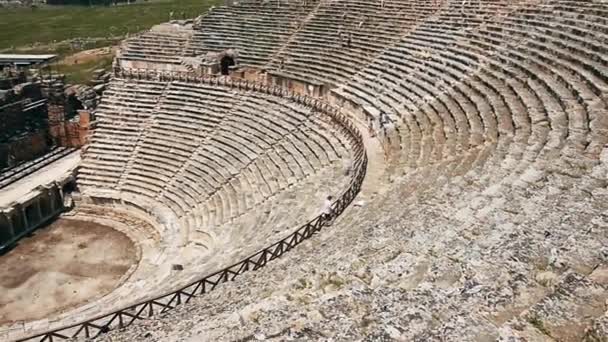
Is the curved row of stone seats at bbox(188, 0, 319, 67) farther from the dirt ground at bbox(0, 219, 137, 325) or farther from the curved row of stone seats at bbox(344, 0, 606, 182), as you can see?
the dirt ground at bbox(0, 219, 137, 325)

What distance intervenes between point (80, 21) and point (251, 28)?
3888 cm

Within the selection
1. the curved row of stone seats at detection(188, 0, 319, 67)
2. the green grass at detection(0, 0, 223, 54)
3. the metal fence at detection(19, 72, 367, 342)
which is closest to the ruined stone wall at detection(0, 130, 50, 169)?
the curved row of stone seats at detection(188, 0, 319, 67)

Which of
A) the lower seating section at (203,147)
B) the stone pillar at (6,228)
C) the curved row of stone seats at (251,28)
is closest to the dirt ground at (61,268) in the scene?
the stone pillar at (6,228)

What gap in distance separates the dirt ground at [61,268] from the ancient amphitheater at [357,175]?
69 cm

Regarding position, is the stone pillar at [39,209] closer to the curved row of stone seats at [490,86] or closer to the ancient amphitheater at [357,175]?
the ancient amphitheater at [357,175]

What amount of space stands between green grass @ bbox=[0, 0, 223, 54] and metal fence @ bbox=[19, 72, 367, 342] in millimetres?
31499

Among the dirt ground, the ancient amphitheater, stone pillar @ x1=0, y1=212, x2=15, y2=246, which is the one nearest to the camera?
the ancient amphitheater

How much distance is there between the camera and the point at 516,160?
10.0 meters

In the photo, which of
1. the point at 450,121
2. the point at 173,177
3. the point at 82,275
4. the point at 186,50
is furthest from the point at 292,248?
the point at 186,50

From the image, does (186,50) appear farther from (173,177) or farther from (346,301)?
(346,301)

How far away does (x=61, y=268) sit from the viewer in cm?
1962

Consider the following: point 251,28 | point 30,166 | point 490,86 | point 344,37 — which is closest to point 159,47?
point 251,28

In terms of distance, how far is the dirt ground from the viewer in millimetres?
17547

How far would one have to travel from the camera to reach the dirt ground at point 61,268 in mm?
17547
